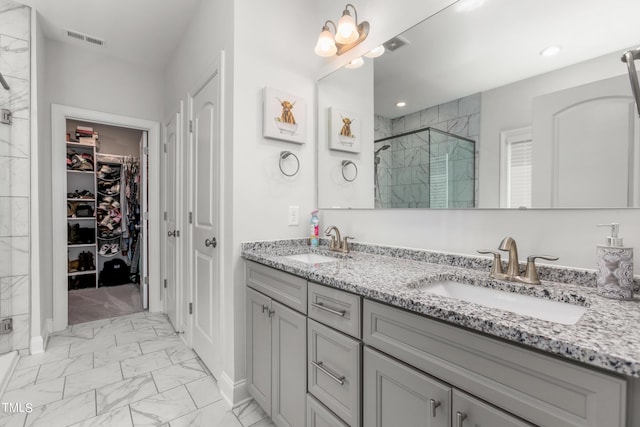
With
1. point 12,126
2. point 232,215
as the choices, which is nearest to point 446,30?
point 232,215

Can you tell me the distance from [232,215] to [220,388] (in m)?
1.11

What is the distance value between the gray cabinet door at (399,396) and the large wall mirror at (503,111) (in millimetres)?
793

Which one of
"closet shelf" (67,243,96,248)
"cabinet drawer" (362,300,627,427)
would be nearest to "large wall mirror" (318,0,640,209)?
"cabinet drawer" (362,300,627,427)

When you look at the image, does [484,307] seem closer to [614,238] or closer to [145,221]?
[614,238]

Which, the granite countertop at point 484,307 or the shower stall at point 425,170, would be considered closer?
the granite countertop at point 484,307

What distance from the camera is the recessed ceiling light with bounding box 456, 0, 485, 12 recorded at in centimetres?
131

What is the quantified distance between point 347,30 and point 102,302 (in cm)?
399

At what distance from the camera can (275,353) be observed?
1.47m

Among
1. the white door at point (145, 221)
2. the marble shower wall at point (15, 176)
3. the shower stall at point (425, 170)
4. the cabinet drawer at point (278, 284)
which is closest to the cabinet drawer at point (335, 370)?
the cabinet drawer at point (278, 284)

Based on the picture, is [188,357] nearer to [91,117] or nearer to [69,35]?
[91,117]

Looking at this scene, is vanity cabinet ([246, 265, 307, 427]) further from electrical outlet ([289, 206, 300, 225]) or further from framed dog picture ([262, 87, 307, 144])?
framed dog picture ([262, 87, 307, 144])

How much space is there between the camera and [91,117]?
2.97 meters

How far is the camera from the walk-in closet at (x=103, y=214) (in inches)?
163

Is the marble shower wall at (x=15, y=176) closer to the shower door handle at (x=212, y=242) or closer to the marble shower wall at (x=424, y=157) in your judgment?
the shower door handle at (x=212, y=242)
